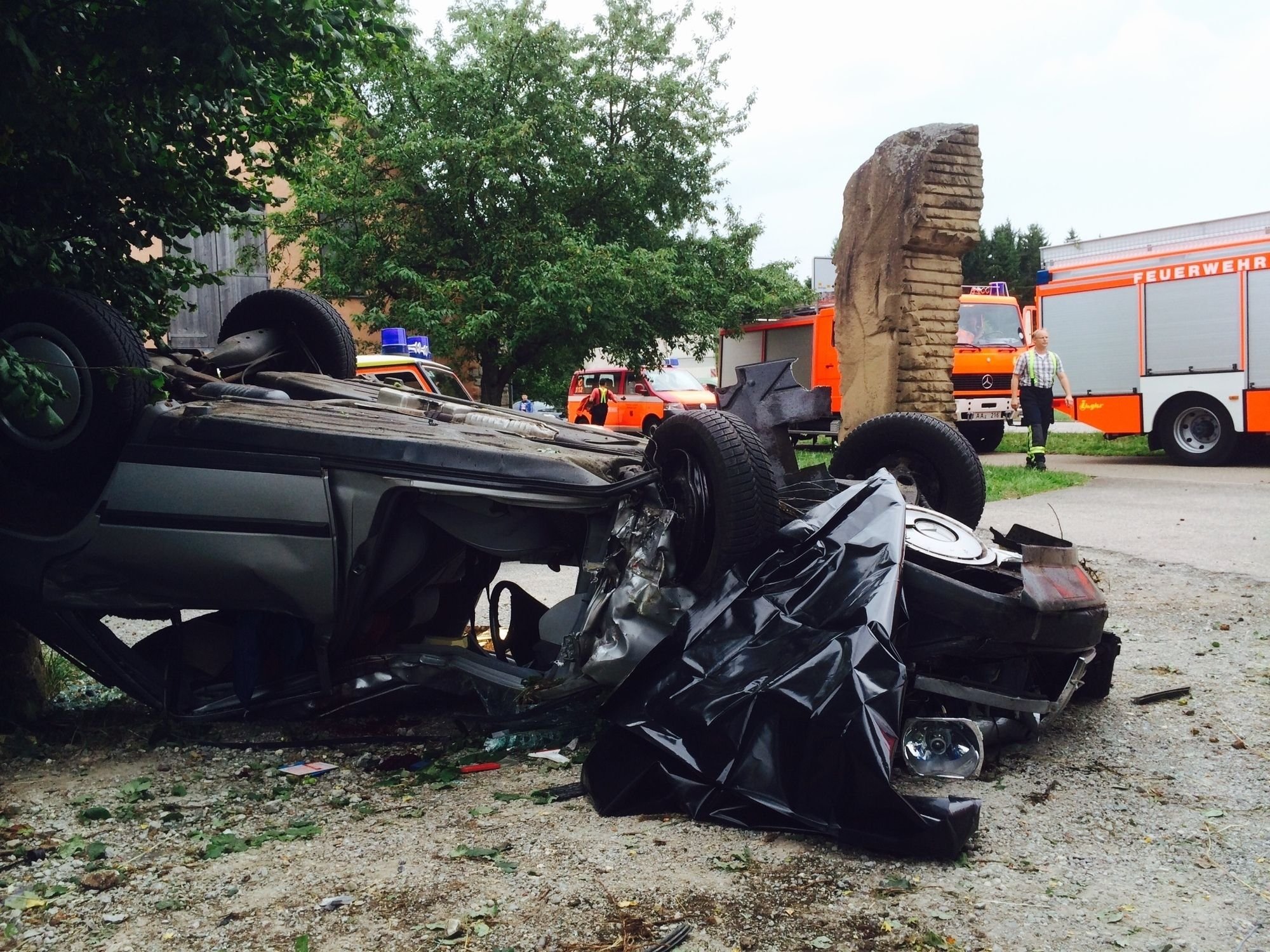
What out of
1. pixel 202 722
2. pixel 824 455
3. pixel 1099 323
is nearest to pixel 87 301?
pixel 202 722

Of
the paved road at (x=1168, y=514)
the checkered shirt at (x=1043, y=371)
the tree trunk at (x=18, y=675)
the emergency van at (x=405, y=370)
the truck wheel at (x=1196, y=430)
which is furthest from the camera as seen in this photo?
the truck wheel at (x=1196, y=430)

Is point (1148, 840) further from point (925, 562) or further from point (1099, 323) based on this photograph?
point (1099, 323)

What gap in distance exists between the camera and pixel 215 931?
8.13 ft

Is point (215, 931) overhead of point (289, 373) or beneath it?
beneath

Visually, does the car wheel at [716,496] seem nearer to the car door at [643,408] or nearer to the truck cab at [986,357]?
the truck cab at [986,357]

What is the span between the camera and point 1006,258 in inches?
2012

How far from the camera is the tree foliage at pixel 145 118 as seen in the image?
3.66m

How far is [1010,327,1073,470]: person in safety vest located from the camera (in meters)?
12.9

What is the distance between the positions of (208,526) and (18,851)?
1.11m

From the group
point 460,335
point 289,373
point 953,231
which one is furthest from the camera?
point 460,335

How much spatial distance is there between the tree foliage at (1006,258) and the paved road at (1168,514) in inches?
1549

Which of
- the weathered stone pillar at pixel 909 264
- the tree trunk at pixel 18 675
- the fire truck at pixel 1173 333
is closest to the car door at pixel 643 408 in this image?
the fire truck at pixel 1173 333

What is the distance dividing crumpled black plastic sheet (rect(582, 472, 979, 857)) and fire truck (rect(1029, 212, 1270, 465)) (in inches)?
482

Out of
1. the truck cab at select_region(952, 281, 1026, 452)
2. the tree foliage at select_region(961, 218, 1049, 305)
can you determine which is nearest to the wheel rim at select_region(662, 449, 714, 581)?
the truck cab at select_region(952, 281, 1026, 452)
